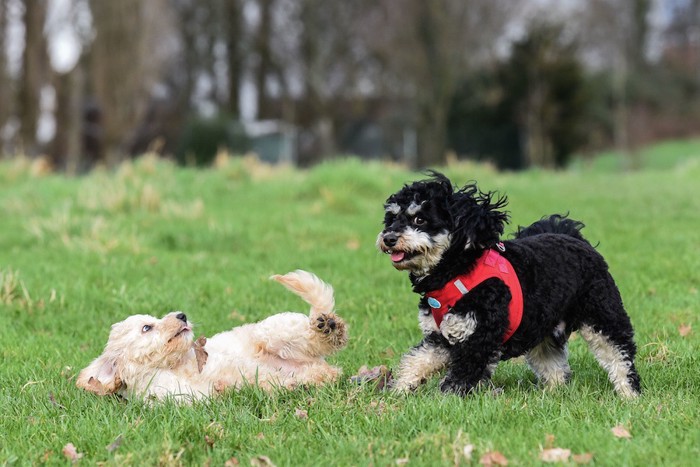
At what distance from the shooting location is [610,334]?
4.55 metres

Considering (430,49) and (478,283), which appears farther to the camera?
(430,49)

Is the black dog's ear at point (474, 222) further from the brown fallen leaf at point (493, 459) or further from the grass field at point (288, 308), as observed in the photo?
the brown fallen leaf at point (493, 459)

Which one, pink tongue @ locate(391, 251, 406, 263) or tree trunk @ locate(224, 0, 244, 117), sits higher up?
tree trunk @ locate(224, 0, 244, 117)

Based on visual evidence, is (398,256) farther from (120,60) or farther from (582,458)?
(120,60)

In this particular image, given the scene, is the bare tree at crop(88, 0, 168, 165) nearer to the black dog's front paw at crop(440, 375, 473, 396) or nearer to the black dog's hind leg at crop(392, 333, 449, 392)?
the black dog's hind leg at crop(392, 333, 449, 392)

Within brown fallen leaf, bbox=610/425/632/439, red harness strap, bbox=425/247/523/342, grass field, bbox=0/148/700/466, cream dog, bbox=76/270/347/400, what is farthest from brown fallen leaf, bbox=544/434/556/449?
cream dog, bbox=76/270/347/400

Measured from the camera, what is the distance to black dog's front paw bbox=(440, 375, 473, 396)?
Result: 4164 mm

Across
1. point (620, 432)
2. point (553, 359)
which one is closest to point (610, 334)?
point (553, 359)

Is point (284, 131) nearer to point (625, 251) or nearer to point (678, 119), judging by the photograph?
point (678, 119)

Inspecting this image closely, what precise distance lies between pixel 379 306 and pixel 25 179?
11.2 meters

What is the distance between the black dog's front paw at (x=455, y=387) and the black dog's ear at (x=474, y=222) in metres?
0.76

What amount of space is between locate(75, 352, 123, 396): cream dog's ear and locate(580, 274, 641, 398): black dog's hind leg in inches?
113

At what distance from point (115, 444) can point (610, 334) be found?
290cm

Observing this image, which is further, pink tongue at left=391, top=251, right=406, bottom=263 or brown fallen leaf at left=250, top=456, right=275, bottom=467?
pink tongue at left=391, top=251, right=406, bottom=263
